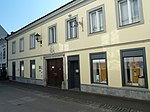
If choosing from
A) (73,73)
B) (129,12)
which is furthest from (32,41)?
(129,12)

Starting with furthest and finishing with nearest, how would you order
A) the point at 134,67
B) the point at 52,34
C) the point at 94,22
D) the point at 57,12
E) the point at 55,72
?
the point at 52,34 → the point at 55,72 → the point at 57,12 → the point at 94,22 → the point at 134,67

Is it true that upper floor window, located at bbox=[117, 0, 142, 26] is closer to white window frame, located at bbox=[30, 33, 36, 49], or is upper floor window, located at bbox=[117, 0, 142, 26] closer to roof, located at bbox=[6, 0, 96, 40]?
roof, located at bbox=[6, 0, 96, 40]

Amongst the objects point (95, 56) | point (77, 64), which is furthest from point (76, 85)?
point (95, 56)

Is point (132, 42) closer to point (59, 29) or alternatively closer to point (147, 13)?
point (147, 13)

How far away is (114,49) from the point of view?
407 inches

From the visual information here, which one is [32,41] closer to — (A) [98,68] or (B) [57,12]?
(B) [57,12]

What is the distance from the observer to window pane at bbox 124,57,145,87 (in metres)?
9.24

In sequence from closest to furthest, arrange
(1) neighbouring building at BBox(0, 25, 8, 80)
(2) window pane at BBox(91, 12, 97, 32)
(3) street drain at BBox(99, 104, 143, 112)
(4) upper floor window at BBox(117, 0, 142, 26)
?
(3) street drain at BBox(99, 104, 143, 112) < (4) upper floor window at BBox(117, 0, 142, 26) < (2) window pane at BBox(91, 12, 97, 32) < (1) neighbouring building at BBox(0, 25, 8, 80)

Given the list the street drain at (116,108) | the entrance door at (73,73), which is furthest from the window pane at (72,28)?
the street drain at (116,108)

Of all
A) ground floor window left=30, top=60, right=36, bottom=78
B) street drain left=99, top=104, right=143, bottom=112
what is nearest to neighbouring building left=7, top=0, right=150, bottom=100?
ground floor window left=30, top=60, right=36, bottom=78

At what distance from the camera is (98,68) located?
37.8 ft

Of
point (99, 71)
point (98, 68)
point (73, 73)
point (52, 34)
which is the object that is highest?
point (52, 34)

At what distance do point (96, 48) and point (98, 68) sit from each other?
52.5 inches

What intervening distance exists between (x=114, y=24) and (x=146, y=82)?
3811mm
